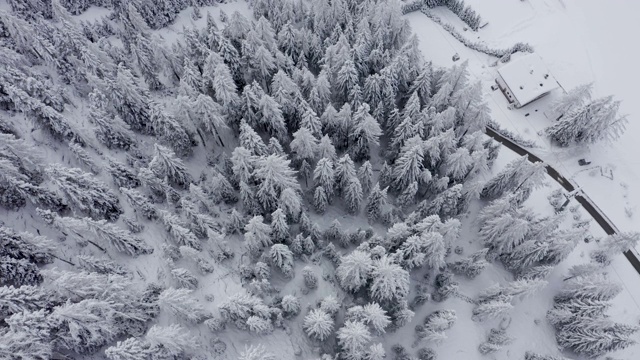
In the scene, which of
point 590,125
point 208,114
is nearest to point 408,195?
point 208,114

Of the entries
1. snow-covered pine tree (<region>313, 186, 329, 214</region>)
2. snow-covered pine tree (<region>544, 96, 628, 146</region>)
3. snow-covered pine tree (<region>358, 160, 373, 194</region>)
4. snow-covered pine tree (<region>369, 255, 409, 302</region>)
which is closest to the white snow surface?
snow-covered pine tree (<region>544, 96, 628, 146</region>)

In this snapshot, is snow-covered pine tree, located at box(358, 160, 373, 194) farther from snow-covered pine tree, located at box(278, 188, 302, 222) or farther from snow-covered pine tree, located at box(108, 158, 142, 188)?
snow-covered pine tree, located at box(108, 158, 142, 188)

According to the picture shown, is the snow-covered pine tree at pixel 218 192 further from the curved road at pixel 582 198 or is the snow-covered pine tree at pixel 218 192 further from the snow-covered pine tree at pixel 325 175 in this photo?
the curved road at pixel 582 198

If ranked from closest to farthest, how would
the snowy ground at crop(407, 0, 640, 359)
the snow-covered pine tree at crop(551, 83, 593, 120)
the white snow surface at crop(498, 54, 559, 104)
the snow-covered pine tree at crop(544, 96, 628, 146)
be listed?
the snowy ground at crop(407, 0, 640, 359)
the snow-covered pine tree at crop(544, 96, 628, 146)
the snow-covered pine tree at crop(551, 83, 593, 120)
the white snow surface at crop(498, 54, 559, 104)

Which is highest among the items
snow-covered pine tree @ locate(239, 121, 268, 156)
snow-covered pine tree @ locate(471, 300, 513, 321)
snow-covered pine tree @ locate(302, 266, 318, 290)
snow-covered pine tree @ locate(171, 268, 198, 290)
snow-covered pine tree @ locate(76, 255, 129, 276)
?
snow-covered pine tree @ locate(239, 121, 268, 156)

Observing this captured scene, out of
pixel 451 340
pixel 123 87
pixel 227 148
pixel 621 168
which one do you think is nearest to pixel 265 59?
pixel 227 148

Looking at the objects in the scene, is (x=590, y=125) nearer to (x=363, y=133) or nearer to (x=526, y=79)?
(x=526, y=79)
